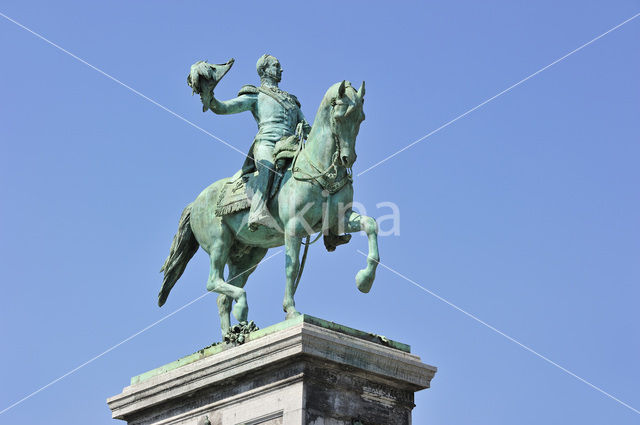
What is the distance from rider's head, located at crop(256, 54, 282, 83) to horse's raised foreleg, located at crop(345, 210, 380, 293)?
3.11 meters

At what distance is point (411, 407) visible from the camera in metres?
18.3

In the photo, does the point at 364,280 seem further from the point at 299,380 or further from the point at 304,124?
the point at 304,124

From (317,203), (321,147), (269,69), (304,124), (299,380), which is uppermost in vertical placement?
(269,69)

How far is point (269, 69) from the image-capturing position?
70.2 feet

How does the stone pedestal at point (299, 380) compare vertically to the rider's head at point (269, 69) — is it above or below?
below

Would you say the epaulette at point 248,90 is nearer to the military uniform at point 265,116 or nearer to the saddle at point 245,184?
the military uniform at point 265,116

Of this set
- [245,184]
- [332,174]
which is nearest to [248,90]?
[245,184]

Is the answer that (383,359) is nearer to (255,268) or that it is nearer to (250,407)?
(250,407)

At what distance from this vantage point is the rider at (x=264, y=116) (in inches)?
779

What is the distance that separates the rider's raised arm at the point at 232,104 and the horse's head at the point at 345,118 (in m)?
2.21

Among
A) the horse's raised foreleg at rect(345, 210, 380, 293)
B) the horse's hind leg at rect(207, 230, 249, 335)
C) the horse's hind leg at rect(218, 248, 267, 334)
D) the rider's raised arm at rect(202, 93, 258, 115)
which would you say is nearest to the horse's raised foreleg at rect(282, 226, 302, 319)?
the horse's raised foreleg at rect(345, 210, 380, 293)

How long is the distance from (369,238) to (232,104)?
3.48 meters

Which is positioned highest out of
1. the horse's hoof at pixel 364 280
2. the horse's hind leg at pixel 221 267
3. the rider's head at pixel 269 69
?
the rider's head at pixel 269 69

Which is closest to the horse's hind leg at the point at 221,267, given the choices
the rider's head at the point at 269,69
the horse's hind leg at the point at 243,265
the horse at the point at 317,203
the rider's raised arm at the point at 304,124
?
the horse at the point at 317,203
